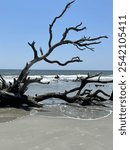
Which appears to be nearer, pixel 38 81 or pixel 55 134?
pixel 55 134

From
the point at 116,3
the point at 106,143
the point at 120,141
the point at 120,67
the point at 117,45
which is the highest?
the point at 116,3

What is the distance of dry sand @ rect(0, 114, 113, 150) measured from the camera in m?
6.32

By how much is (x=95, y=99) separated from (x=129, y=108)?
442 inches

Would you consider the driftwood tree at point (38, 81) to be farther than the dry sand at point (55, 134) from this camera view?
Yes

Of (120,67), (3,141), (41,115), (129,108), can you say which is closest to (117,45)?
(120,67)

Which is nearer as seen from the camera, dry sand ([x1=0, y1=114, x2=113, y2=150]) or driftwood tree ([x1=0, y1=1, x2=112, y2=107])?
dry sand ([x1=0, y1=114, x2=113, y2=150])

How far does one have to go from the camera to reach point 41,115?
406 inches

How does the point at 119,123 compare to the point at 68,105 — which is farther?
the point at 68,105

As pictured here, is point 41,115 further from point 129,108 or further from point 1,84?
point 129,108

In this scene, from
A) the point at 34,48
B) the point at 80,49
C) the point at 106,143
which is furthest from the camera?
the point at 80,49

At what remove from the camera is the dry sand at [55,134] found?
20.7 ft

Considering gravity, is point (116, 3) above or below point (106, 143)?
above

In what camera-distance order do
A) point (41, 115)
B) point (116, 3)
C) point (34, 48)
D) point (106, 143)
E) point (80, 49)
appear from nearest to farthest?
point (116, 3) → point (106, 143) → point (41, 115) → point (34, 48) → point (80, 49)

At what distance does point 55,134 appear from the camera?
7.36 metres
